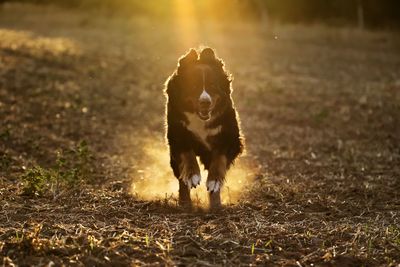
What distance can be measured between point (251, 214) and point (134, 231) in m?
1.43

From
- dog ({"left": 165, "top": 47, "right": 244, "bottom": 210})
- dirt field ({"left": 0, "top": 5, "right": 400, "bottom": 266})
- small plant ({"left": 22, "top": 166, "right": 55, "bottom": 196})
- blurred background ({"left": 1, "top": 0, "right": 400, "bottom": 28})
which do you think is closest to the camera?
dirt field ({"left": 0, "top": 5, "right": 400, "bottom": 266})

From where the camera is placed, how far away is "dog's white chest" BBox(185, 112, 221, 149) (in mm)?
7070

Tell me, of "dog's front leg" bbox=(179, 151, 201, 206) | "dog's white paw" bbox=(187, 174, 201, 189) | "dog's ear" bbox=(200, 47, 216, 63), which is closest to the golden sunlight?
"dog's ear" bbox=(200, 47, 216, 63)

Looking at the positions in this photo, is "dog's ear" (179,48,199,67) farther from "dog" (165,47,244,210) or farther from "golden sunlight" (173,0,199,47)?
"golden sunlight" (173,0,199,47)

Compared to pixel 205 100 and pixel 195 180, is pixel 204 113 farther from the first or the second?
pixel 195 180

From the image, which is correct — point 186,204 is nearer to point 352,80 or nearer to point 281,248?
point 281,248

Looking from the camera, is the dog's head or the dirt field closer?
the dirt field

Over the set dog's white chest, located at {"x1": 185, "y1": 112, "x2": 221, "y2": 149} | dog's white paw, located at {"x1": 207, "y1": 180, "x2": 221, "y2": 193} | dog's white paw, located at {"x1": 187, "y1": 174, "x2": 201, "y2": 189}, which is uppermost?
dog's white chest, located at {"x1": 185, "y1": 112, "x2": 221, "y2": 149}

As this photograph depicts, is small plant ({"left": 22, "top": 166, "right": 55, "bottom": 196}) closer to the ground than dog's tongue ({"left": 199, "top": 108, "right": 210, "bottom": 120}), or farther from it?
closer to the ground

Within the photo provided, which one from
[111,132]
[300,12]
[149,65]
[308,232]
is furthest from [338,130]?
[300,12]

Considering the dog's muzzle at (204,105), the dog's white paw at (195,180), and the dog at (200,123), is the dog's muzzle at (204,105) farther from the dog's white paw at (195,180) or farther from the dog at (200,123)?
the dog's white paw at (195,180)

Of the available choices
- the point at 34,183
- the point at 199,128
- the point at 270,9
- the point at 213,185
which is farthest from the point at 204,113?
the point at 270,9

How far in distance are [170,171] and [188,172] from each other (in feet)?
8.30

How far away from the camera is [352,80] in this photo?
21.7m
